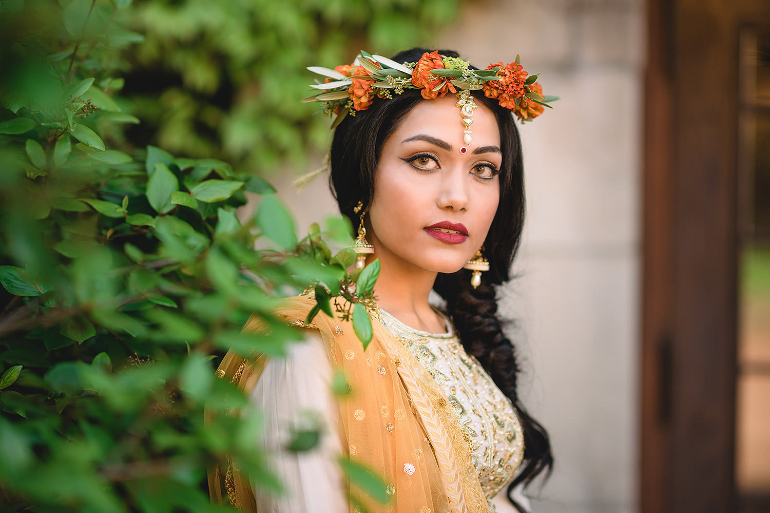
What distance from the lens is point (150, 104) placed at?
89.7 inches

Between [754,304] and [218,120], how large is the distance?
2.27 m

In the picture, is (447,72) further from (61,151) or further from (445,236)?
(61,151)

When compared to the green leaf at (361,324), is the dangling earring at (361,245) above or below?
above

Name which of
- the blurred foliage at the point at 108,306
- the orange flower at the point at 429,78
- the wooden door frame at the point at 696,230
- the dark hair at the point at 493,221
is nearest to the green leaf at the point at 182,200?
the blurred foliage at the point at 108,306

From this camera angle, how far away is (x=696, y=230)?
7.66 feet

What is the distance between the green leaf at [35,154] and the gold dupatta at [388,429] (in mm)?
407

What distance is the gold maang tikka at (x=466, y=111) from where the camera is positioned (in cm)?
114

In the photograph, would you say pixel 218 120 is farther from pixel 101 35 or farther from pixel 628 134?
pixel 628 134

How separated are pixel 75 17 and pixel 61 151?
0.57ft

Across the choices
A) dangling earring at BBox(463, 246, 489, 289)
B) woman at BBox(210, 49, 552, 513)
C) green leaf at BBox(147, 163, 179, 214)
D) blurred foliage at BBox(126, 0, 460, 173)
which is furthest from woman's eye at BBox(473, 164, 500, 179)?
blurred foliage at BBox(126, 0, 460, 173)

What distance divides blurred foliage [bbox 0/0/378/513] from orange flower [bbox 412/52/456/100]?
42cm

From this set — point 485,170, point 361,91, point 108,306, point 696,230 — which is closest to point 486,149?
point 485,170

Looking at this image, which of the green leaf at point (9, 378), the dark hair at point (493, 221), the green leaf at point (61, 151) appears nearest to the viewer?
the green leaf at point (9, 378)

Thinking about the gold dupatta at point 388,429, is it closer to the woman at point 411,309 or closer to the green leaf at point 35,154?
the woman at point 411,309
